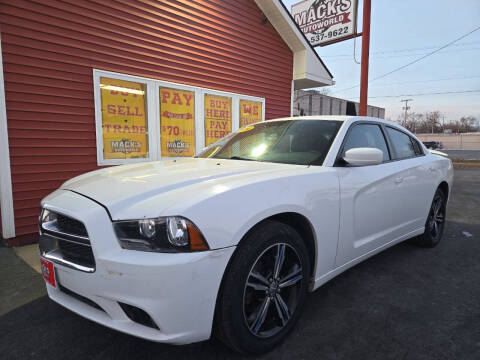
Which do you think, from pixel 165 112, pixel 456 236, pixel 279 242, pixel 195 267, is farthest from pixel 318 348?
pixel 165 112

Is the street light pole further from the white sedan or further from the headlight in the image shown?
the headlight

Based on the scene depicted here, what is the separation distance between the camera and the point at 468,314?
2320 mm

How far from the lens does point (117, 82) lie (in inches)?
199

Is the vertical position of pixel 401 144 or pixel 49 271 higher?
pixel 401 144

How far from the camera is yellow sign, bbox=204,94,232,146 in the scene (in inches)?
254

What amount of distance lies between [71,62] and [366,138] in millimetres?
4199

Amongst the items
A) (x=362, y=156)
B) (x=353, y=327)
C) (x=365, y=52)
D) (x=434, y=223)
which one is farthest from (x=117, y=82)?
(x=365, y=52)

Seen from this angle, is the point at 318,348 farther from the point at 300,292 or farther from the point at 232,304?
the point at 232,304

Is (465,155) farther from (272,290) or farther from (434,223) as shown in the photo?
(272,290)

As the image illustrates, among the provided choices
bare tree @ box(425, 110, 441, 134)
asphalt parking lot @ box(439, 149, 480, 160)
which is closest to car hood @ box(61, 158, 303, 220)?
asphalt parking lot @ box(439, 149, 480, 160)

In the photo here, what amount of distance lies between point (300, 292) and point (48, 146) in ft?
13.4

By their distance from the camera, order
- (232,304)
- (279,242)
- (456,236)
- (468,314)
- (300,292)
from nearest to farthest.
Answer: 1. (232,304)
2. (279,242)
3. (300,292)
4. (468,314)
5. (456,236)

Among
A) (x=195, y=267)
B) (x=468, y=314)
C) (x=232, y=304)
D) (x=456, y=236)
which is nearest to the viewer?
(x=195, y=267)

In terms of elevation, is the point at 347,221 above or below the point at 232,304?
above
